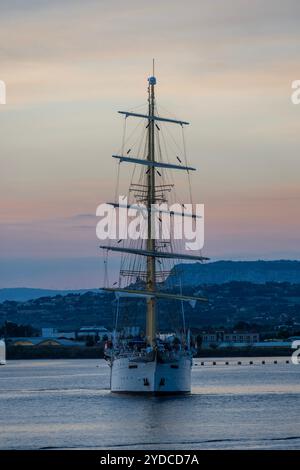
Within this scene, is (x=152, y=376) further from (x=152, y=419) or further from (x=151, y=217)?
(x=152, y=419)

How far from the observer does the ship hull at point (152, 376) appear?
324ft

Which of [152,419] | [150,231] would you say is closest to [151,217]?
[150,231]

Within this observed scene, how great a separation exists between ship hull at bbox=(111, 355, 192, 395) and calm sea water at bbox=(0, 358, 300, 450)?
1168 mm

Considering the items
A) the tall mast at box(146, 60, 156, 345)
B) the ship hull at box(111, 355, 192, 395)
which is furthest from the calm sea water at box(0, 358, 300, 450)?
the tall mast at box(146, 60, 156, 345)

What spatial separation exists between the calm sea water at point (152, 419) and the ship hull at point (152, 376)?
3.83 feet

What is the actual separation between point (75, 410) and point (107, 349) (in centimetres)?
1937

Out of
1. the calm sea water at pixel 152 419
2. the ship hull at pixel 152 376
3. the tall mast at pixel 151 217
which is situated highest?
the tall mast at pixel 151 217

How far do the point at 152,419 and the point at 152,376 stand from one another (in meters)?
17.1

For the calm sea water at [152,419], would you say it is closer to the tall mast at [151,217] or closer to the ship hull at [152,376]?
the ship hull at [152,376]

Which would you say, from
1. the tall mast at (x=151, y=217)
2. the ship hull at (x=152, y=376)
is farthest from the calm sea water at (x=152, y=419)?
the tall mast at (x=151, y=217)

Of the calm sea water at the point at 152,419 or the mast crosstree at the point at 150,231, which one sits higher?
the mast crosstree at the point at 150,231

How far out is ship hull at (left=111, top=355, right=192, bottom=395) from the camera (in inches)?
3888
